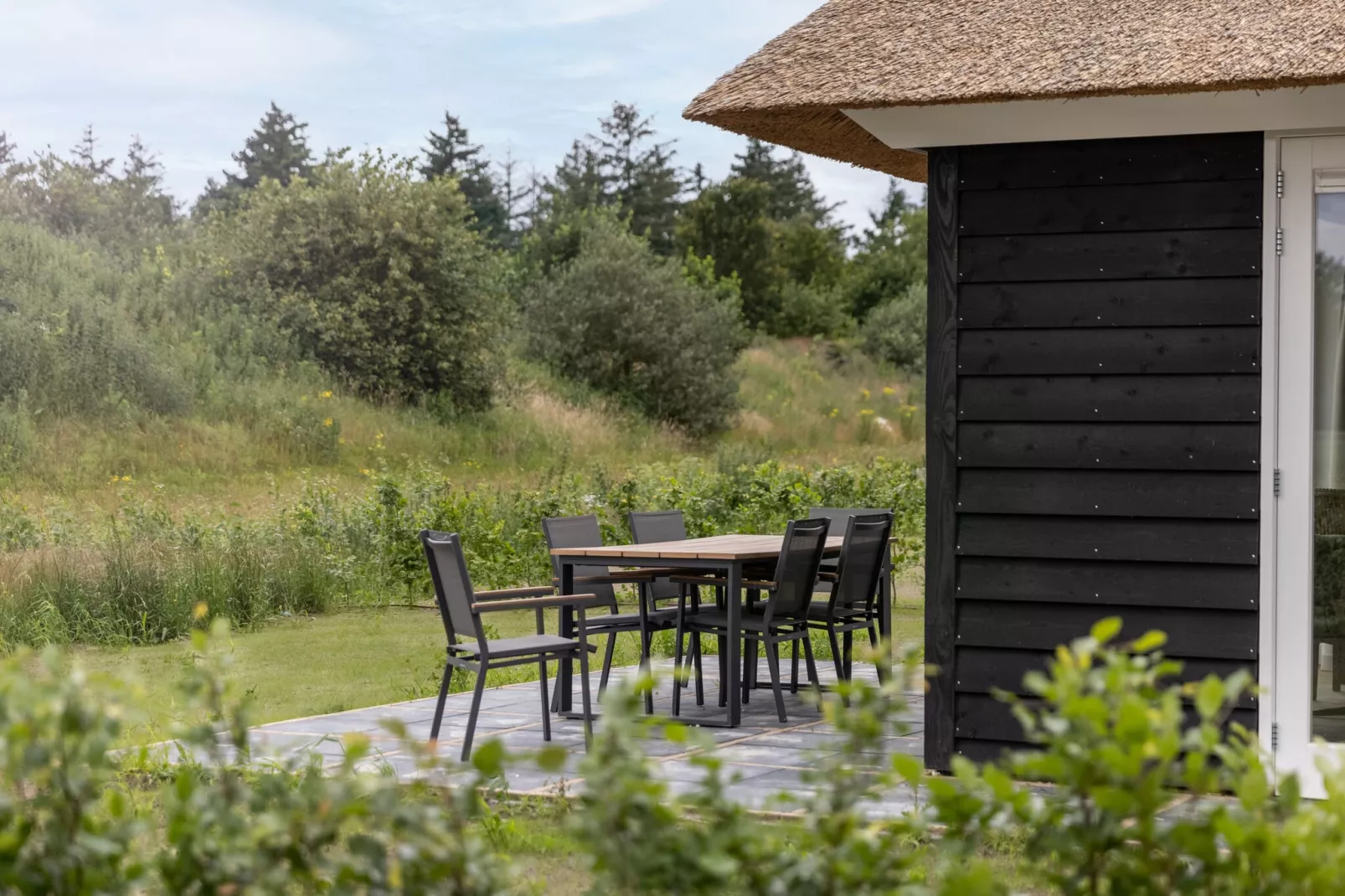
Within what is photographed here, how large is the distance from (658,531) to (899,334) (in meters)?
27.7

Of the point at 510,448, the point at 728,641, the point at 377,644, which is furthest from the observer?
the point at 510,448

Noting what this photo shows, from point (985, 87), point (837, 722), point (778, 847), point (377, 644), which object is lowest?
point (377, 644)

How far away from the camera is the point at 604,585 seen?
303 inches

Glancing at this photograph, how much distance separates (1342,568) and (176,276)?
21.5 metres

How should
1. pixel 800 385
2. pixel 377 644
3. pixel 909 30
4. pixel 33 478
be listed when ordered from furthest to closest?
1. pixel 800 385
2. pixel 33 478
3. pixel 377 644
4. pixel 909 30

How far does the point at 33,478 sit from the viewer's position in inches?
714

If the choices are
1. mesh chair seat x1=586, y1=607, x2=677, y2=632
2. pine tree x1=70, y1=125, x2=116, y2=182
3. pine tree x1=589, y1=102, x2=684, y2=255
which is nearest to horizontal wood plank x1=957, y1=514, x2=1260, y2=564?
mesh chair seat x1=586, y1=607, x2=677, y2=632

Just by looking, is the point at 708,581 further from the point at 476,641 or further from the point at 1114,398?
the point at 1114,398

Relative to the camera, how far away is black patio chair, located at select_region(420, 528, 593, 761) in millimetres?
5734

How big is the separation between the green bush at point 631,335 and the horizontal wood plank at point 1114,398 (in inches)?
847

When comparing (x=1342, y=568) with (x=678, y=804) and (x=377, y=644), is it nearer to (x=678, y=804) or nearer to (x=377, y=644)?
(x=678, y=804)

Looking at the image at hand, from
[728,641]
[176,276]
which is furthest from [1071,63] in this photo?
[176,276]

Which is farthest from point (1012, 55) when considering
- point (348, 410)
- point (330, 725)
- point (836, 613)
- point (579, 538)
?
point (348, 410)

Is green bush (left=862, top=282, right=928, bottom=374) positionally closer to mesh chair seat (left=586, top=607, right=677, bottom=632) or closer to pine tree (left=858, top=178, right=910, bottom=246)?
pine tree (left=858, top=178, right=910, bottom=246)
